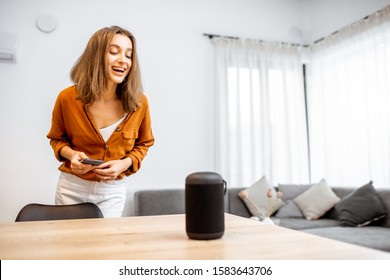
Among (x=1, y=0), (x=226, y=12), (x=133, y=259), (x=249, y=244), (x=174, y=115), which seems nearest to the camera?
(x=133, y=259)

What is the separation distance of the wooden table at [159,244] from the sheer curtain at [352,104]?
2878 millimetres

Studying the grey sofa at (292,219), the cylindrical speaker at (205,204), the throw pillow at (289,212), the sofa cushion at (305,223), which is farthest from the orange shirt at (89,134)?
the throw pillow at (289,212)

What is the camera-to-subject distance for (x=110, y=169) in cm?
128

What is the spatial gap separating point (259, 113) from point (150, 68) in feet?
4.37

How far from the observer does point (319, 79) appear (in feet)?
13.6

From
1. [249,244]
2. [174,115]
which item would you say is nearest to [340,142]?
[174,115]

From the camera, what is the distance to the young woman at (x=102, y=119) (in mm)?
1408

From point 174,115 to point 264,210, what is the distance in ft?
4.40

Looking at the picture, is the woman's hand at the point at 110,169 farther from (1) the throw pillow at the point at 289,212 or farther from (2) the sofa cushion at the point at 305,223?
(1) the throw pillow at the point at 289,212

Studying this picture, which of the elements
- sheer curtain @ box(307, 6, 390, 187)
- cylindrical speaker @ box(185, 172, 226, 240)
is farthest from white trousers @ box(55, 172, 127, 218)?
sheer curtain @ box(307, 6, 390, 187)

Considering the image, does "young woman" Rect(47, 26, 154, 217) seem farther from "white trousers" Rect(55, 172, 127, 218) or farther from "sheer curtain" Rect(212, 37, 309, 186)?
"sheer curtain" Rect(212, 37, 309, 186)

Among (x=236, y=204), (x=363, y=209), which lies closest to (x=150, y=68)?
(x=236, y=204)

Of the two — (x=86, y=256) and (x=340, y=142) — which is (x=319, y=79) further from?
(x=86, y=256)

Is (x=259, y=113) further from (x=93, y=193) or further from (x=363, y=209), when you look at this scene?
(x=93, y=193)
